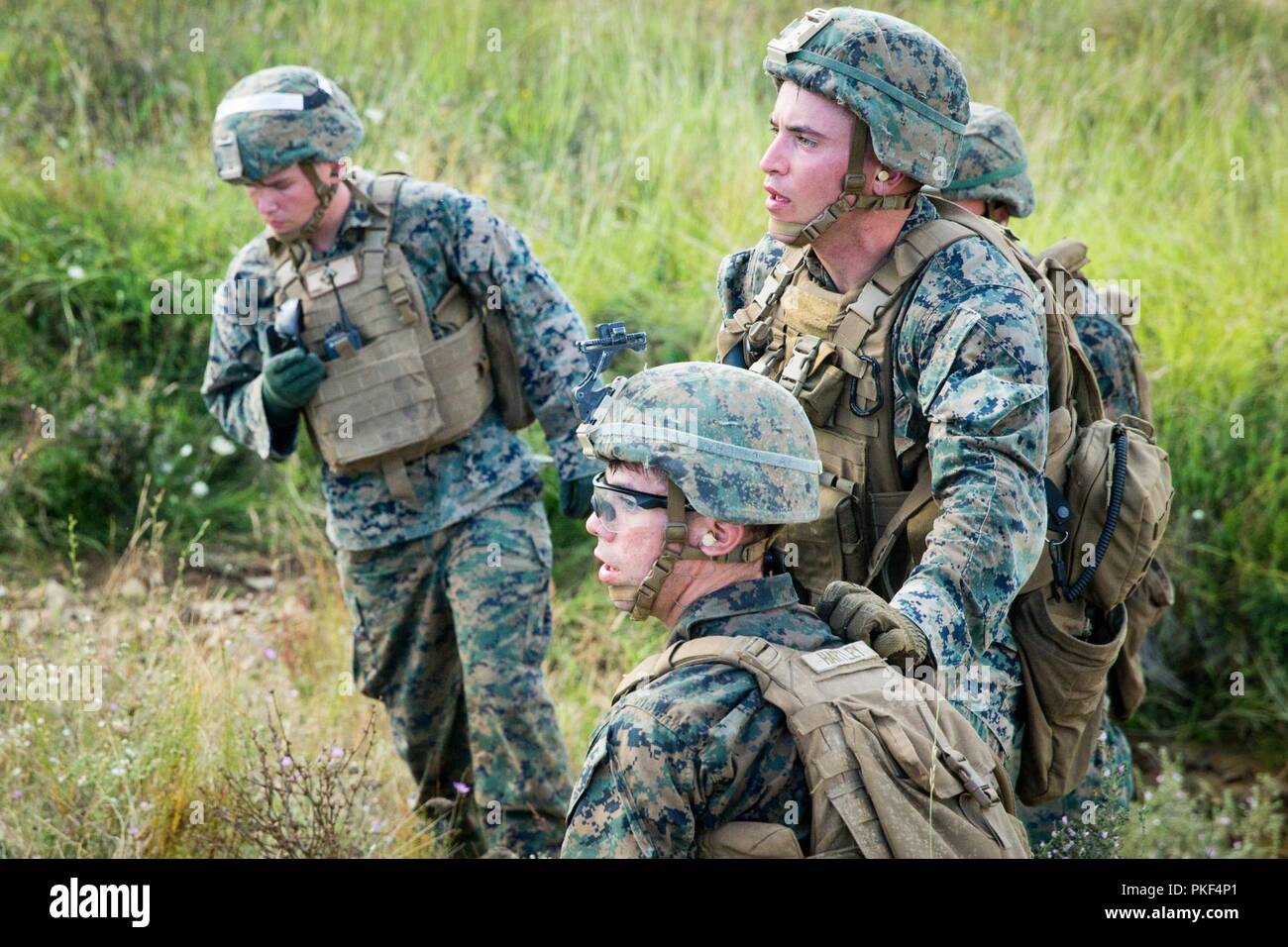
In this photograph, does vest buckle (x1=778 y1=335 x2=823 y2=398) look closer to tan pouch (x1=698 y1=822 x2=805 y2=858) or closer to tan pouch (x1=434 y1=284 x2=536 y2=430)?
tan pouch (x1=698 y1=822 x2=805 y2=858)

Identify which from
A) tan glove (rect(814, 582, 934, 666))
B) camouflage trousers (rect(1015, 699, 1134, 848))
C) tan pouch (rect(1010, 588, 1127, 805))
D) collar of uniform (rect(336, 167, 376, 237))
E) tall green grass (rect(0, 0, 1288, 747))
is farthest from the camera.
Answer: tall green grass (rect(0, 0, 1288, 747))

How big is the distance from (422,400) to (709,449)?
7.03 feet

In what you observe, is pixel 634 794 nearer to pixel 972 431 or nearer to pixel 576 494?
pixel 972 431

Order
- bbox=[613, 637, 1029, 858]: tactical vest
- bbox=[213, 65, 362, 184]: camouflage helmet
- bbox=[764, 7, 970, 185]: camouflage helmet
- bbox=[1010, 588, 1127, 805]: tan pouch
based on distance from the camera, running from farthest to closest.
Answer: bbox=[213, 65, 362, 184]: camouflage helmet < bbox=[1010, 588, 1127, 805]: tan pouch < bbox=[764, 7, 970, 185]: camouflage helmet < bbox=[613, 637, 1029, 858]: tactical vest

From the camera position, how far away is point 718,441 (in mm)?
2895

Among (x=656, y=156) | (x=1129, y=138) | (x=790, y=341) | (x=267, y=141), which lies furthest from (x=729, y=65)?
(x=790, y=341)

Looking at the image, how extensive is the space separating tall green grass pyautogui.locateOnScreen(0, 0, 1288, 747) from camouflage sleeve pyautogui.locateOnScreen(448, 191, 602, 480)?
1381 mm

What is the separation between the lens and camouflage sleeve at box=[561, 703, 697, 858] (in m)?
2.68

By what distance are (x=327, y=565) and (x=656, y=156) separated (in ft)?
9.52

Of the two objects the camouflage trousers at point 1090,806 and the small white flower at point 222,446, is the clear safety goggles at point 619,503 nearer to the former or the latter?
the camouflage trousers at point 1090,806

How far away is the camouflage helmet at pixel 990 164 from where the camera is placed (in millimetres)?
4914

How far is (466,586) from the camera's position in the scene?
16.2 ft

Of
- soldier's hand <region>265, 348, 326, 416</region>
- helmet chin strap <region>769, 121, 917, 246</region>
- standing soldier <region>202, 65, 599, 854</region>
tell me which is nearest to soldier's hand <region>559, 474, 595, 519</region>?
standing soldier <region>202, 65, 599, 854</region>

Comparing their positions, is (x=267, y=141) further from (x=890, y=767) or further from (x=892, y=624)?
(x=890, y=767)
